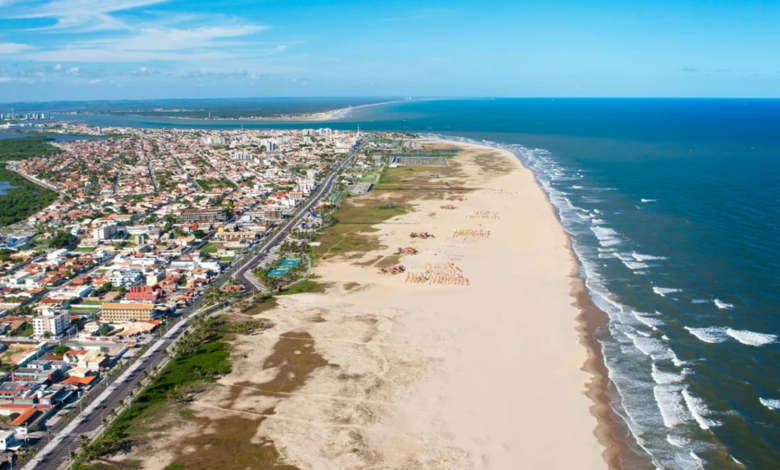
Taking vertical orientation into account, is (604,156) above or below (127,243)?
above

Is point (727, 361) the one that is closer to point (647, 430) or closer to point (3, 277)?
point (647, 430)

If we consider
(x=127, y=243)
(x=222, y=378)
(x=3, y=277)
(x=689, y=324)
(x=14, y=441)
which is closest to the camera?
(x=14, y=441)

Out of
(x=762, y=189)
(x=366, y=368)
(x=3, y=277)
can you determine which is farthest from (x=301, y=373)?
(x=762, y=189)

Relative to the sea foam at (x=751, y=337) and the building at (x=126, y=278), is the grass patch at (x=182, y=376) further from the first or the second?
the sea foam at (x=751, y=337)

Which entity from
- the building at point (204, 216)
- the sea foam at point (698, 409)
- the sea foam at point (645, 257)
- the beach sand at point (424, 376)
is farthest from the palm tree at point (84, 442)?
the building at point (204, 216)

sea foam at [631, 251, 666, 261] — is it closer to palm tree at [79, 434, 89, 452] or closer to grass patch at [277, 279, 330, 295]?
grass patch at [277, 279, 330, 295]

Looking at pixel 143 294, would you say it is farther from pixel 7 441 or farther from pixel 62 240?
pixel 62 240
